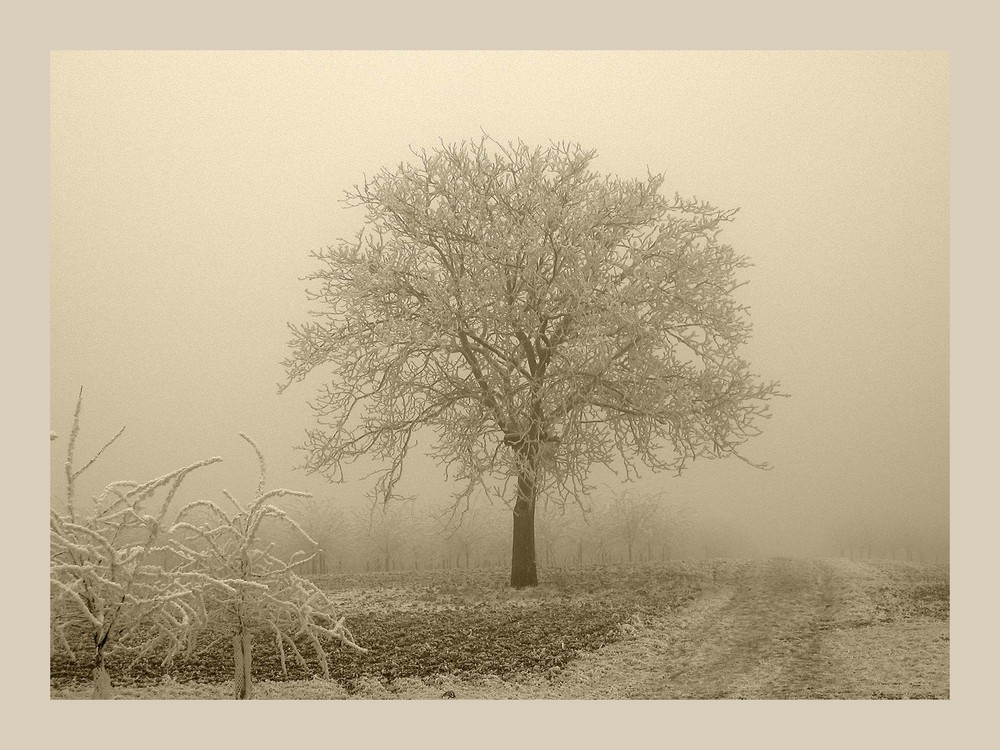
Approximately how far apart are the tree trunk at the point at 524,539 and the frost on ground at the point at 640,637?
0.42 ft

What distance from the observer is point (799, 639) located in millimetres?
6617

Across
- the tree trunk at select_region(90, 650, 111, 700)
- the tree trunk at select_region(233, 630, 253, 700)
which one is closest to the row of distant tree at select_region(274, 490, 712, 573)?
the tree trunk at select_region(233, 630, 253, 700)

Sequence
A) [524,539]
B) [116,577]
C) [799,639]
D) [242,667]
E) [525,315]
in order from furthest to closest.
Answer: [524,539] → [525,315] → [799,639] → [242,667] → [116,577]

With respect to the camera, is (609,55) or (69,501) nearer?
(69,501)

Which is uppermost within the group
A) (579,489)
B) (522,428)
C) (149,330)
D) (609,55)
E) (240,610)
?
(609,55)

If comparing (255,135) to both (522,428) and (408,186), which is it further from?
(522,428)

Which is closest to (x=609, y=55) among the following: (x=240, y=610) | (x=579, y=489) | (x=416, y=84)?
(x=416, y=84)

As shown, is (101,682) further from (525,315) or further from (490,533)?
(525,315)

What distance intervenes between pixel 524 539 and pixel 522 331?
1.55 meters

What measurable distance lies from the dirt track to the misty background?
0.27m

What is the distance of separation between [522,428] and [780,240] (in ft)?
7.68

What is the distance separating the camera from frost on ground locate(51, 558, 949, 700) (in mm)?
6398

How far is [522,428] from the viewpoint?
23.3 feet

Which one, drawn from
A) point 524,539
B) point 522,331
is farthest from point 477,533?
point 522,331
